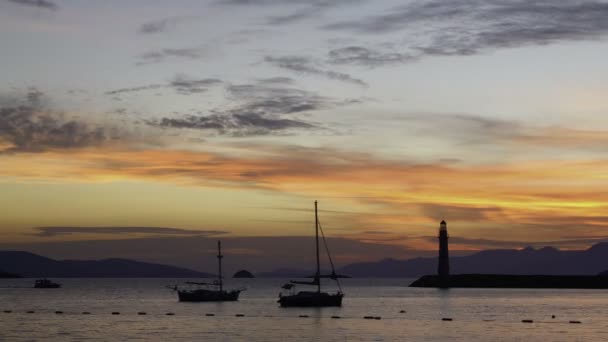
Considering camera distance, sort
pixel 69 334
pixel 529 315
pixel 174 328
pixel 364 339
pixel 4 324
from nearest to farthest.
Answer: pixel 364 339, pixel 69 334, pixel 174 328, pixel 4 324, pixel 529 315

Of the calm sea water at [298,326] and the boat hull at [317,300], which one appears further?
the boat hull at [317,300]

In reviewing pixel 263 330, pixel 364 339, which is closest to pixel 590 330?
pixel 364 339

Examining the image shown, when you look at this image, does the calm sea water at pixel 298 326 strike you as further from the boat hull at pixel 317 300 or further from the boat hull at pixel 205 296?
the boat hull at pixel 205 296

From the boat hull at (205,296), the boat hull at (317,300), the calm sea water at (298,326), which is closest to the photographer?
the calm sea water at (298,326)

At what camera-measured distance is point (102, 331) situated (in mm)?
90625

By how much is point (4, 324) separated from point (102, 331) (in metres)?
16.2

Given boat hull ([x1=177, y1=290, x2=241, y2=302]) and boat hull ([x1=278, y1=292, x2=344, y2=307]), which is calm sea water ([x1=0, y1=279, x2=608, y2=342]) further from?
boat hull ([x1=177, y1=290, x2=241, y2=302])

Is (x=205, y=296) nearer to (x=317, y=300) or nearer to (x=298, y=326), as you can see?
(x=317, y=300)

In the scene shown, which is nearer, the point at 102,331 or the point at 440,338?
the point at 440,338

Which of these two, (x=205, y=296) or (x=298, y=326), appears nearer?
(x=298, y=326)

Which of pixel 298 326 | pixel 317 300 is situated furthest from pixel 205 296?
pixel 298 326

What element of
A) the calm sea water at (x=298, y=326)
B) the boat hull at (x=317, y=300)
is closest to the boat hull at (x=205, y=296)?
the calm sea water at (x=298, y=326)

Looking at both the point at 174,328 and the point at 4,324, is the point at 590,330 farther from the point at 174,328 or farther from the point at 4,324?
the point at 4,324

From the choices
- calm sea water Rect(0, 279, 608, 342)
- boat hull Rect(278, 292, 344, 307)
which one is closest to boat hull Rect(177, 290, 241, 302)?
calm sea water Rect(0, 279, 608, 342)
